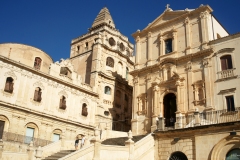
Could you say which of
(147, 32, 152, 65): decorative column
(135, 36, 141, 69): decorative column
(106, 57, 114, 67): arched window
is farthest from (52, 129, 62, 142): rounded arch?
(106, 57, 114, 67): arched window

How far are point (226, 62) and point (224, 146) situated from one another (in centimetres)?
881

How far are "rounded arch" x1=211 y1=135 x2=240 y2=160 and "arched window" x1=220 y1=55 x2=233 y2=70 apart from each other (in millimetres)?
8113

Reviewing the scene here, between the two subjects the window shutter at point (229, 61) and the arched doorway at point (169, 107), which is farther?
the arched doorway at point (169, 107)

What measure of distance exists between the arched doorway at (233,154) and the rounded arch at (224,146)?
0.62 feet

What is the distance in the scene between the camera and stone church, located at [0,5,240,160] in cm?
1777

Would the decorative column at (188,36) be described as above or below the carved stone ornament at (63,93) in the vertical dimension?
above

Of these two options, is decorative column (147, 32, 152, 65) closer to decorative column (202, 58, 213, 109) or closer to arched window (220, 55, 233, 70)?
decorative column (202, 58, 213, 109)

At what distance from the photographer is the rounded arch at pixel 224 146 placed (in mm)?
16206

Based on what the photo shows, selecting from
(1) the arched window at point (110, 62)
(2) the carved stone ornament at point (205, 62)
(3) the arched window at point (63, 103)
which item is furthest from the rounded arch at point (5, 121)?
(2) the carved stone ornament at point (205, 62)

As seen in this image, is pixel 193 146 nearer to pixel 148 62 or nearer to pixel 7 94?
pixel 148 62

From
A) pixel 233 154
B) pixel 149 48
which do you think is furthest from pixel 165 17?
pixel 233 154

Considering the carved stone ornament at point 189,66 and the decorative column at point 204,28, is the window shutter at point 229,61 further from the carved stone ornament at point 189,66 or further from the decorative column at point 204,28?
the carved stone ornament at point 189,66

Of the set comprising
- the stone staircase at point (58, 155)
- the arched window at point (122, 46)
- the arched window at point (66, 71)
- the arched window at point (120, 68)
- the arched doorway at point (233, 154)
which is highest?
the arched window at point (122, 46)

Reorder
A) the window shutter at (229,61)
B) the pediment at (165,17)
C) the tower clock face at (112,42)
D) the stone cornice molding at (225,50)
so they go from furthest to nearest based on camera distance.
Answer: the tower clock face at (112,42) < the pediment at (165,17) < the stone cornice molding at (225,50) < the window shutter at (229,61)
